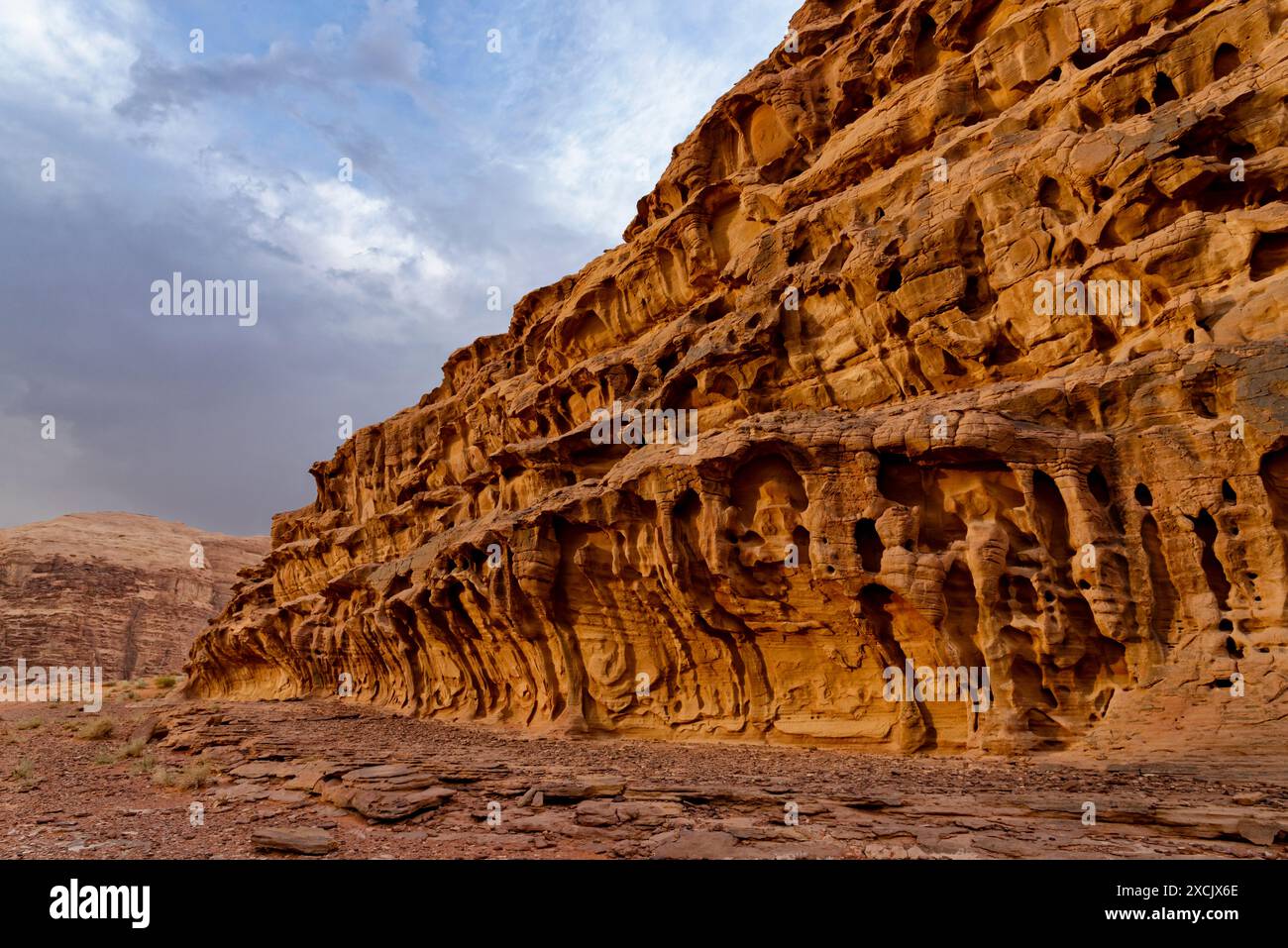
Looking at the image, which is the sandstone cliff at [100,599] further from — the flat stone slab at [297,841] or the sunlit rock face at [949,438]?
the flat stone slab at [297,841]

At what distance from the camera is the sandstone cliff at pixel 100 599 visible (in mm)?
86625

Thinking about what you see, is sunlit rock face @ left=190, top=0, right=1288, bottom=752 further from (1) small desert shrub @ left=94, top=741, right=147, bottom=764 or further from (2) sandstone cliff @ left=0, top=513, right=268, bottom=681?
(2) sandstone cliff @ left=0, top=513, right=268, bottom=681

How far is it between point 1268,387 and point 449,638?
86.5ft

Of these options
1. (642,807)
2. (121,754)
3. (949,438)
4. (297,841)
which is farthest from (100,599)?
(949,438)

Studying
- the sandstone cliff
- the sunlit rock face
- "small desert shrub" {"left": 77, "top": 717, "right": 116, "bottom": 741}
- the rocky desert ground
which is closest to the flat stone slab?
the rocky desert ground

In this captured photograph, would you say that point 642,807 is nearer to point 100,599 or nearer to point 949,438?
point 949,438

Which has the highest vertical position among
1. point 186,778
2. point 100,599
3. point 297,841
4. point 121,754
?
point 100,599

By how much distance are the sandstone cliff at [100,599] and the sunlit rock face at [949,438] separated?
266 ft

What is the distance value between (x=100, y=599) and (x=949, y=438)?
107822mm

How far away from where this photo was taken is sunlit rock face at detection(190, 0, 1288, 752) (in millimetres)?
13219

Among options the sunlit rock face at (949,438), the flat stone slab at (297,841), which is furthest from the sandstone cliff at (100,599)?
the flat stone slab at (297,841)

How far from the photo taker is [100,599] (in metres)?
91.9
